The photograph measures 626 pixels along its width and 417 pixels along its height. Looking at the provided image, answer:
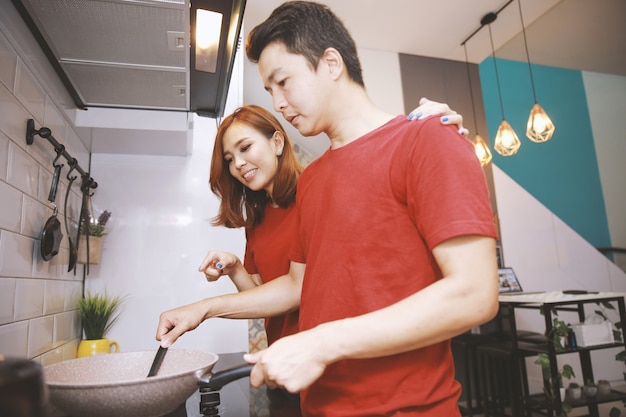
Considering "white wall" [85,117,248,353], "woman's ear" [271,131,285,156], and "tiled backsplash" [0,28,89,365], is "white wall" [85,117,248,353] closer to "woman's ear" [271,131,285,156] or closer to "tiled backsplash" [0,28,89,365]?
"tiled backsplash" [0,28,89,365]

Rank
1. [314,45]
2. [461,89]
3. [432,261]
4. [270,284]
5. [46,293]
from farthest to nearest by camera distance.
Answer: [461,89] < [46,293] < [270,284] < [314,45] < [432,261]

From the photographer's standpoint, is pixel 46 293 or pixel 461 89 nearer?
pixel 46 293

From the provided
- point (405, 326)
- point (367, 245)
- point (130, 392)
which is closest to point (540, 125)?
point (367, 245)

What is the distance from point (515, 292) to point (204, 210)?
2.68 metres

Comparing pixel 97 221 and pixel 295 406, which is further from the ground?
pixel 97 221

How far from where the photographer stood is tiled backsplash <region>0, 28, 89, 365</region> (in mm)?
947

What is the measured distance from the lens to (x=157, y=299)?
6.06 feet

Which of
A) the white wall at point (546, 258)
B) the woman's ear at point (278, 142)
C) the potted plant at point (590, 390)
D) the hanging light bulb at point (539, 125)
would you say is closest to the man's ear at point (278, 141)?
the woman's ear at point (278, 142)

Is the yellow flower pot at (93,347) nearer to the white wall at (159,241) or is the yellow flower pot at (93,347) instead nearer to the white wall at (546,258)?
the white wall at (159,241)

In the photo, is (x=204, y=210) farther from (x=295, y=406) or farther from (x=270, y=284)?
(x=295, y=406)

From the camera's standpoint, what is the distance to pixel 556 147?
4289mm

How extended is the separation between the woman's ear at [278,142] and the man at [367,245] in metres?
0.41

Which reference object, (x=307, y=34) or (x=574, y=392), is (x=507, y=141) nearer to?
(x=574, y=392)

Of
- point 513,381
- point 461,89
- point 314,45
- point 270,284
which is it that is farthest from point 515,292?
point 314,45
